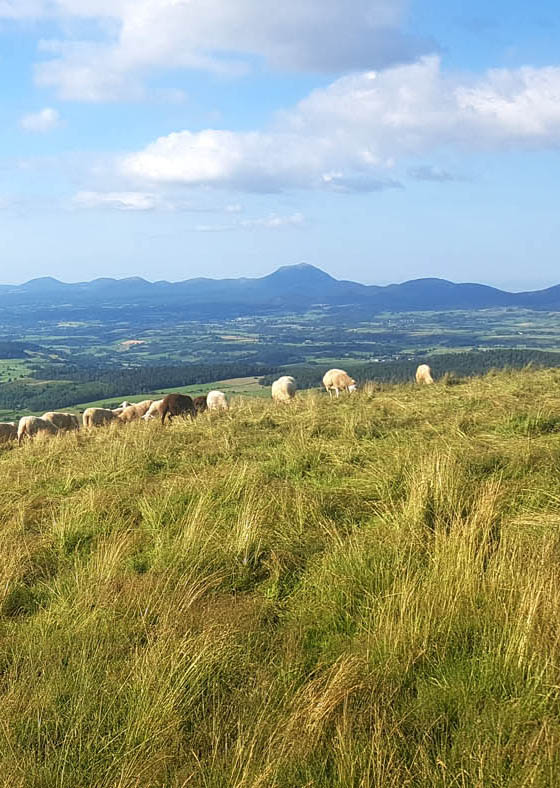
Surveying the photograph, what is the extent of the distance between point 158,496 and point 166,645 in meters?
3.83

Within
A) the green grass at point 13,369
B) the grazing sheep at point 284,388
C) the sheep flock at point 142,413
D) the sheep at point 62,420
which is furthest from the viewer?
the green grass at point 13,369

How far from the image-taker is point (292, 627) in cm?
454

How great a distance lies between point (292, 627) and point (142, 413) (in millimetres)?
21798

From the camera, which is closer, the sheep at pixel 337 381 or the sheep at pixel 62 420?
the sheep at pixel 62 420

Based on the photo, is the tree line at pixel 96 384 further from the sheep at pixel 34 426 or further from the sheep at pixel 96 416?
the sheep at pixel 34 426

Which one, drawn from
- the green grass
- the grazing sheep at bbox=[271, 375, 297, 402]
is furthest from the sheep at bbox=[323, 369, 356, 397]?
the green grass

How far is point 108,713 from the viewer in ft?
12.0

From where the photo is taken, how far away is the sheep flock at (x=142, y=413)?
70.2 feet

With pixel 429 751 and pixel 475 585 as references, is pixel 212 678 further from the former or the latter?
pixel 475 585

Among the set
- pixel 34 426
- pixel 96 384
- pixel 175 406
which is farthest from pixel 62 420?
pixel 96 384

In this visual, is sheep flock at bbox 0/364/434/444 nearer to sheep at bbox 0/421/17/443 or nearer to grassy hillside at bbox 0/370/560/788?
sheep at bbox 0/421/17/443

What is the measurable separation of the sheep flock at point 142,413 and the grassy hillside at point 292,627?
1064 cm

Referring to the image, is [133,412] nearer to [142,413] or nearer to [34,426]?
[142,413]

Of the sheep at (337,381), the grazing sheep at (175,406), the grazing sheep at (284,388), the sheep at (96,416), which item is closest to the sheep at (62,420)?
the sheep at (96,416)
